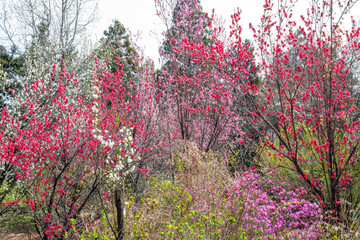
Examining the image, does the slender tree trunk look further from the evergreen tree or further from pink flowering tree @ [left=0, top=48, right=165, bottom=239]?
the evergreen tree

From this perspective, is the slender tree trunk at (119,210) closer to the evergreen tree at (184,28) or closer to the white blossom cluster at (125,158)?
the white blossom cluster at (125,158)

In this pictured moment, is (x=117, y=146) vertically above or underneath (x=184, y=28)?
underneath

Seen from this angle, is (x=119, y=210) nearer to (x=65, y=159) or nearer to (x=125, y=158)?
(x=125, y=158)

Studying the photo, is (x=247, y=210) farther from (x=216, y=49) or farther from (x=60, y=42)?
(x=60, y=42)

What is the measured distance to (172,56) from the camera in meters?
7.09

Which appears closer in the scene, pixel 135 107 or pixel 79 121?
pixel 79 121

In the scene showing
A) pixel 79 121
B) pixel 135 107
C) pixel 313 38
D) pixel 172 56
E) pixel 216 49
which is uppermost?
pixel 172 56

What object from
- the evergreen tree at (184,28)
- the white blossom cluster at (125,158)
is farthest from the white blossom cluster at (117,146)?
the evergreen tree at (184,28)

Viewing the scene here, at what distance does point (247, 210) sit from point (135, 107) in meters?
4.24

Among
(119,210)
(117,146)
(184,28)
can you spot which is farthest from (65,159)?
(184,28)

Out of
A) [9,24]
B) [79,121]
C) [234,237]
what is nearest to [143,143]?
[79,121]

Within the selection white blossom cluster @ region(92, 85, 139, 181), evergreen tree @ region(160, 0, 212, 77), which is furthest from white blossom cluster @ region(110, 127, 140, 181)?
evergreen tree @ region(160, 0, 212, 77)

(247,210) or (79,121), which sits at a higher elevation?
(79,121)

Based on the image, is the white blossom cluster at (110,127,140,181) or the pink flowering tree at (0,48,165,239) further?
the pink flowering tree at (0,48,165,239)
